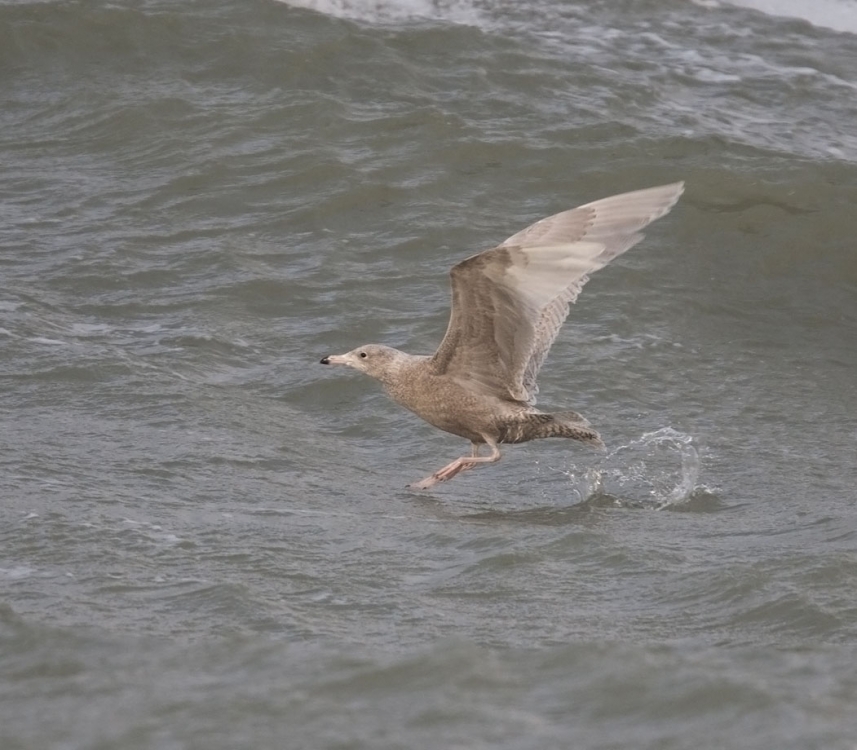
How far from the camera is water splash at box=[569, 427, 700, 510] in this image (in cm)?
810

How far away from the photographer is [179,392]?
30.0 feet

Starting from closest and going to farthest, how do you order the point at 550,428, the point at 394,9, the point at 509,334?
the point at 509,334
the point at 550,428
the point at 394,9

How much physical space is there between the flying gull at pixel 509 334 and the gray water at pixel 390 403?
35 centimetres

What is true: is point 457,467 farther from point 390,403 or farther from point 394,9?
point 394,9

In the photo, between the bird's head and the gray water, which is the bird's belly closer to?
the bird's head

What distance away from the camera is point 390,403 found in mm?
9430

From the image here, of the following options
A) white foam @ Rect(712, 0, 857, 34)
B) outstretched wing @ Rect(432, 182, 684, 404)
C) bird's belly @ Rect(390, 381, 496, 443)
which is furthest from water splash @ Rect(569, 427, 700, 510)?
white foam @ Rect(712, 0, 857, 34)

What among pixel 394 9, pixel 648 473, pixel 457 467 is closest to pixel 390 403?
pixel 457 467

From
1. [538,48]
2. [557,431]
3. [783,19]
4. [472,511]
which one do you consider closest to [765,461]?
[557,431]

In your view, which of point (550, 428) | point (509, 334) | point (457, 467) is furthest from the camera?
point (550, 428)

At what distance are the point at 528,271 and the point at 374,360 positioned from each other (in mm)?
1364

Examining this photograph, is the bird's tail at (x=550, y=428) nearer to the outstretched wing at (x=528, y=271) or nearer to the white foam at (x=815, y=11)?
the outstretched wing at (x=528, y=271)

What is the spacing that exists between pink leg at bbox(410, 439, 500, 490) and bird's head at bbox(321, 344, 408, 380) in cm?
59

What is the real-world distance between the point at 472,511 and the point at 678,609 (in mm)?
1851
